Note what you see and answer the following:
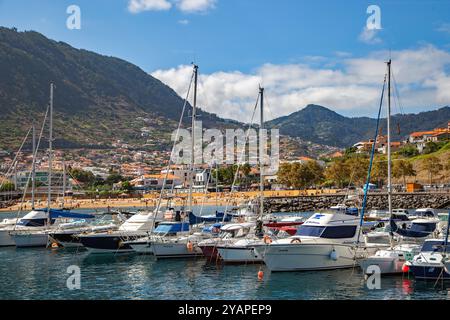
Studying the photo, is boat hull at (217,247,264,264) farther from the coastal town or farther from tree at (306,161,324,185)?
tree at (306,161,324,185)

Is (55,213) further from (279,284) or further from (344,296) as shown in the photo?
(344,296)

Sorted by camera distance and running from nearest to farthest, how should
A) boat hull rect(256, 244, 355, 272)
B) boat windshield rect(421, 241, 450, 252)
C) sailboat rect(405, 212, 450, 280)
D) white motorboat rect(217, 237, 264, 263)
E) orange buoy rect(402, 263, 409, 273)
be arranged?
1. sailboat rect(405, 212, 450, 280)
2. boat windshield rect(421, 241, 450, 252)
3. orange buoy rect(402, 263, 409, 273)
4. boat hull rect(256, 244, 355, 272)
5. white motorboat rect(217, 237, 264, 263)

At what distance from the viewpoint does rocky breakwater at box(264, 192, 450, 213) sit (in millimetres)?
91625

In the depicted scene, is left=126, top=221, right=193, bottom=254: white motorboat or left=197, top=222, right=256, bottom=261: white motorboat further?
left=126, top=221, right=193, bottom=254: white motorboat

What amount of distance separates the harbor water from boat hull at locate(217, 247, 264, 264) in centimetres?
50

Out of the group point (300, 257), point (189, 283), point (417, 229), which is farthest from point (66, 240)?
point (417, 229)

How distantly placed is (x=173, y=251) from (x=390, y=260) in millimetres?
13953

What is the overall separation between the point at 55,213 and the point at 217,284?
24.1m

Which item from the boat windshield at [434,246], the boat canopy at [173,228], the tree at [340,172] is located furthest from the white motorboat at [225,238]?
the tree at [340,172]

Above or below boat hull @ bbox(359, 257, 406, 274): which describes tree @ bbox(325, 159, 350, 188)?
above

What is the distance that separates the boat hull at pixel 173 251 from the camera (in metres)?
34.0

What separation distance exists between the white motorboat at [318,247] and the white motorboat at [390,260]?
212cm

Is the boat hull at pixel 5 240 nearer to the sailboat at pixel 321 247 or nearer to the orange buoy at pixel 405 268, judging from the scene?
the sailboat at pixel 321 247

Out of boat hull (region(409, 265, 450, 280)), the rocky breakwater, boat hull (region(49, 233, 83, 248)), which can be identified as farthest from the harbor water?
the rocky breakwater
